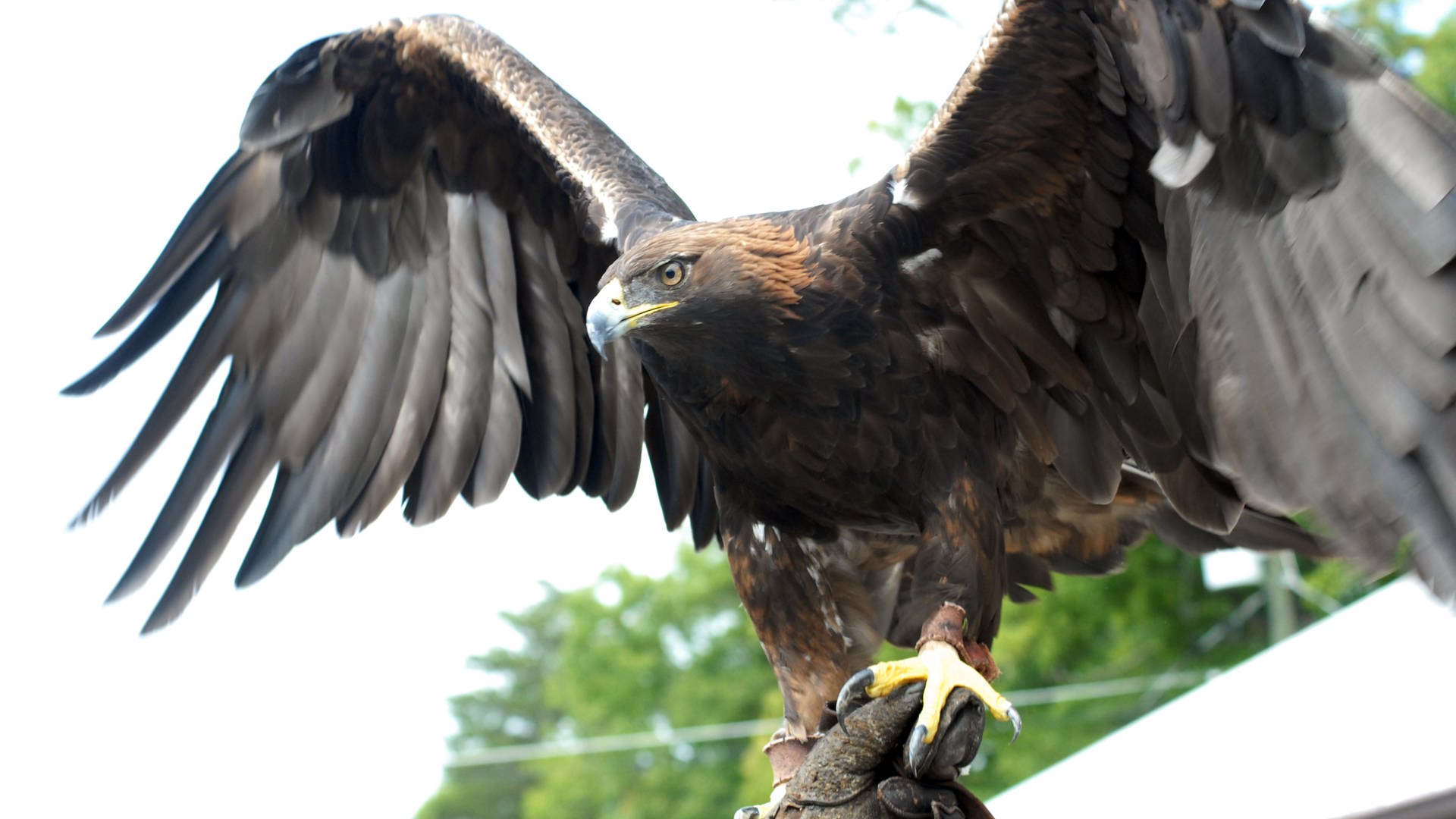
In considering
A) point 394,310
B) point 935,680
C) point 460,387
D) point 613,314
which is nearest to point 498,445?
point 460,387

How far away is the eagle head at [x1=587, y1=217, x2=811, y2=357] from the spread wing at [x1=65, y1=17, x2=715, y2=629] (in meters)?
0.73

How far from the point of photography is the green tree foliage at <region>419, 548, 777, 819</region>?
2784 cm

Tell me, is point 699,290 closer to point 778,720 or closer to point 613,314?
point 613,314

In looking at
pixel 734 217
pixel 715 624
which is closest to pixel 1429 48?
pixel 715 624

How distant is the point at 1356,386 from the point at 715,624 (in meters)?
26.9

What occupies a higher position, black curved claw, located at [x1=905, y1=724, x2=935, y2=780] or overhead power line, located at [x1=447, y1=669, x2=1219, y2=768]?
black curved claw, located at [x1=905, y1=724, x2=935, y2=780]

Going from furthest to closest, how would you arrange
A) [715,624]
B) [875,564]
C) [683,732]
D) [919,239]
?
[715,624], [683,732], [875,564], [919,239]

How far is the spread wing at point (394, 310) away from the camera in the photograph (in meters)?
4.47

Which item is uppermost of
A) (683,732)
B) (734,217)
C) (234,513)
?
(734,217)

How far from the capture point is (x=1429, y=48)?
19484 mm

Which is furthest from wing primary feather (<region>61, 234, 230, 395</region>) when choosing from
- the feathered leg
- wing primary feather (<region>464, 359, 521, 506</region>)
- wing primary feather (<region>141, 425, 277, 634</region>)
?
the feathered leg

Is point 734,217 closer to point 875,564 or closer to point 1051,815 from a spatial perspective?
point 875,564

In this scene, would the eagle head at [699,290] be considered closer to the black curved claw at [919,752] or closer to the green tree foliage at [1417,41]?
the black curved claw at [919,752]

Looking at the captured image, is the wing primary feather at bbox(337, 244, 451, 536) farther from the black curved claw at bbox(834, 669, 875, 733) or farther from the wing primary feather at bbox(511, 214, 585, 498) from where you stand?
the black curved claw at bbox(834, 669, 875, 733)
